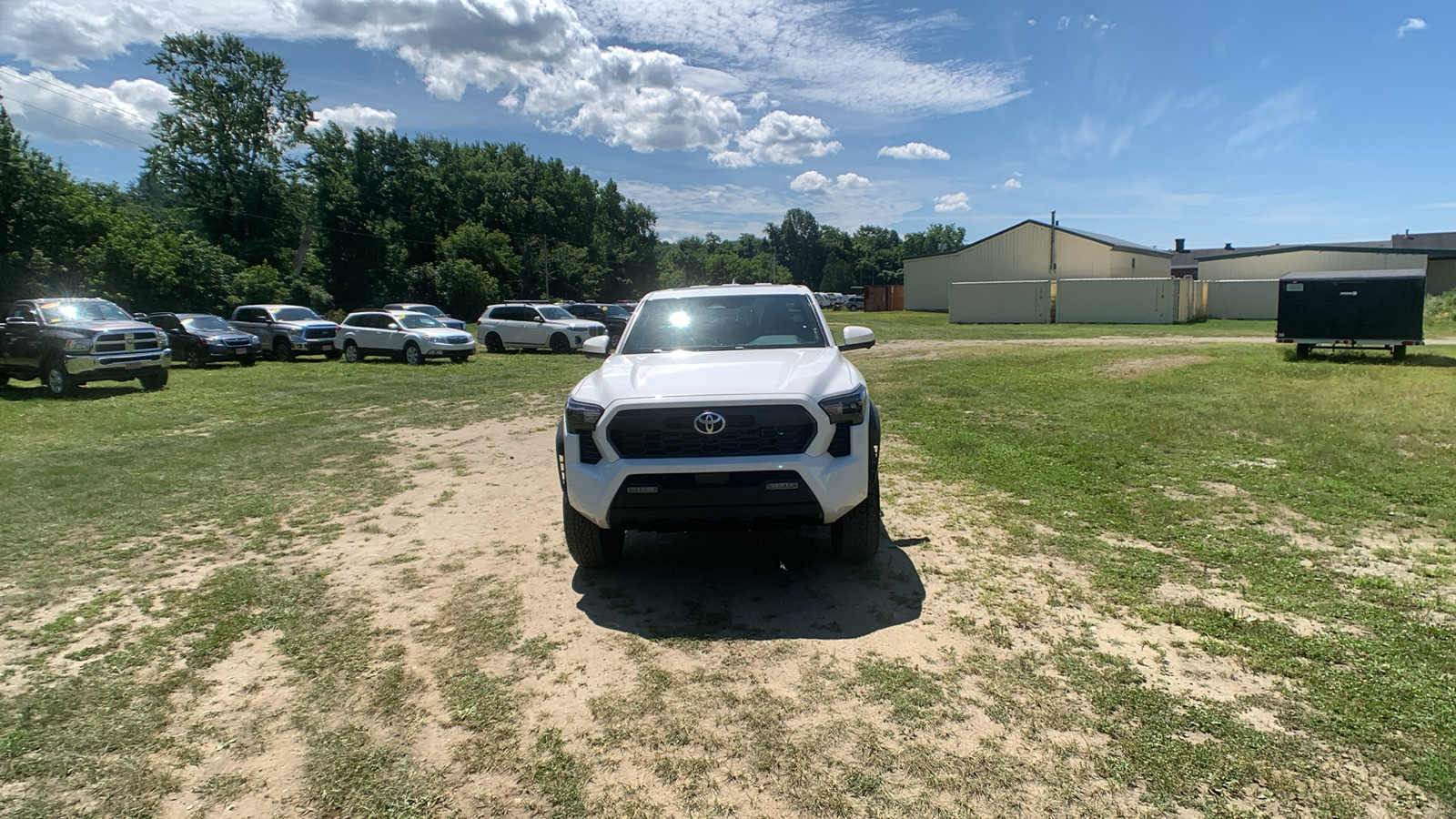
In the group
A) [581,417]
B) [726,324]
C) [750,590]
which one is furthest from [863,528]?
[726,324]

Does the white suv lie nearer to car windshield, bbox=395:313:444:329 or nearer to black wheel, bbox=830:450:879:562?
black wheel, bbox=830:450:879:562

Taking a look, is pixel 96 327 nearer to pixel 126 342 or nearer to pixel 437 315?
pixel 126 342

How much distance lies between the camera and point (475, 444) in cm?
940

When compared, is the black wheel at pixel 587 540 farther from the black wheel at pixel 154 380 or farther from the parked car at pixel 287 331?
the parked car at pixel 287 331

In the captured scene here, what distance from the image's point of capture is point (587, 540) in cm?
476

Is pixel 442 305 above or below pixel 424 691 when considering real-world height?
above

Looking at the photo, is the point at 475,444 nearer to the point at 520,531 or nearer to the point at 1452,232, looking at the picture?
the point at 520,531

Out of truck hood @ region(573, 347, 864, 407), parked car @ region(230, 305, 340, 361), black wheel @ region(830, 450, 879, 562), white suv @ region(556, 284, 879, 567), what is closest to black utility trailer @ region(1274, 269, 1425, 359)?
truck hood @ region(573, 347, 864, 407)

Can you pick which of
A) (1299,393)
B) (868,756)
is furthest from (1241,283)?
(868,756)

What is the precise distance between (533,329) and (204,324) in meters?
9.29

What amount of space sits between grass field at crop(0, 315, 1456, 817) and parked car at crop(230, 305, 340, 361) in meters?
16.8

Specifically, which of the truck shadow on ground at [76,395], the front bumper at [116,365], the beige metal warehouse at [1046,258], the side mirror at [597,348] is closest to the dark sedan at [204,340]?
the truck shadow on ground at [76,395]

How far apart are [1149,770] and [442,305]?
53818 millimetres

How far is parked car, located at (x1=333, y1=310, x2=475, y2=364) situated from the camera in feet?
71.1
